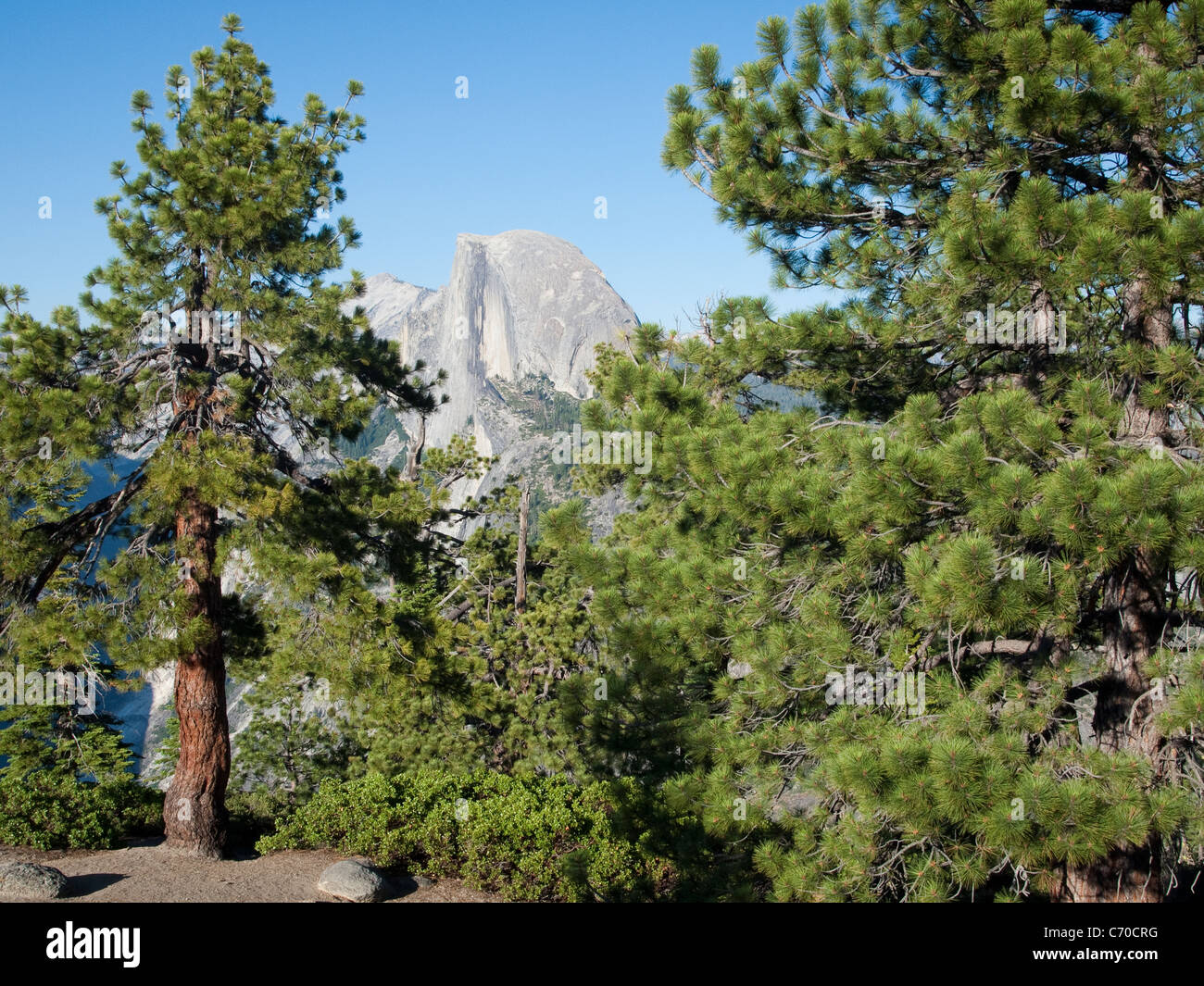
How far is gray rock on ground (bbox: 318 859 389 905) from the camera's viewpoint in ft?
26.7

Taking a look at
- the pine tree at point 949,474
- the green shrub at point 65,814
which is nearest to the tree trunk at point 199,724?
the green shrub at point 65,814

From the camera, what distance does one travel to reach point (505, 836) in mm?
9102

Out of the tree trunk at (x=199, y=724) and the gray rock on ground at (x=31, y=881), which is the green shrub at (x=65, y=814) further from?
the gray rock on ground at (x=31, y=881)

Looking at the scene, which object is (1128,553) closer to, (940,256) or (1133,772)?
(1133,772)

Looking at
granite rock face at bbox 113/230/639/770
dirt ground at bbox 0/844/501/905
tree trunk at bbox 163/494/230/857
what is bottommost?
dirt ground at bbox 0/844/501/905

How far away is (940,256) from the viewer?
237 inches

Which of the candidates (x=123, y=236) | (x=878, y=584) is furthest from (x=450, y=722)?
(x=878, y=584)

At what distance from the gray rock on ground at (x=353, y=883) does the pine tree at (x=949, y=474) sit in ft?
12.3

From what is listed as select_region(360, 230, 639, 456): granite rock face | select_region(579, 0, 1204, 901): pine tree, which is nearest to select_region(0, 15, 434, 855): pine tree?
select_region(579, 0, 1204, 901): pine tree

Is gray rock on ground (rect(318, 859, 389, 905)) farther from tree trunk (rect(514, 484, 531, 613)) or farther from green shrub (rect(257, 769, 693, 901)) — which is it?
tree trunk (rect(514, 484, 531, 613))

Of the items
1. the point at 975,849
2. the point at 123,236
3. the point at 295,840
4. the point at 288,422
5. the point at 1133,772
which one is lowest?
the point at 295,840

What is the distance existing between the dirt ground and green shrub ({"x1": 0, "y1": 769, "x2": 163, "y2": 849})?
0.15 meters

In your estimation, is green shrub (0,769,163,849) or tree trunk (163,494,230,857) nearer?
tree trunk (163,494,230,857)

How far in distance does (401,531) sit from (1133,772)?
312 inches
